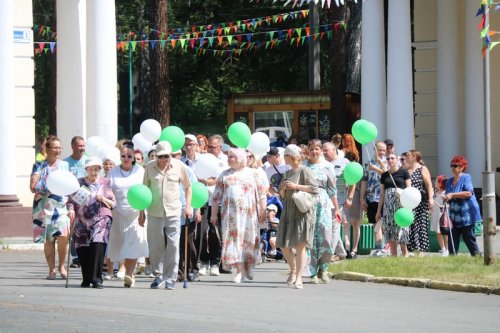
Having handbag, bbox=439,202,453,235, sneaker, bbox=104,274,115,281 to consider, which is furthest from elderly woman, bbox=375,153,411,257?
sneaker, bbox=104,274,115,281

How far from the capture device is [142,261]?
20.0 meters

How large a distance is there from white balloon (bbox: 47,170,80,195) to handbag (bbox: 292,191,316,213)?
2.62 metres

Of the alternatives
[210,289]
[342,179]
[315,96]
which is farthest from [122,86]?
[210,289]

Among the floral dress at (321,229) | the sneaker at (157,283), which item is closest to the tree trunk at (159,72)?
the floral dress at (321,229)

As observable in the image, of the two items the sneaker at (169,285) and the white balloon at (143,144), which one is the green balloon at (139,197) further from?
the white balloon at (143,144)

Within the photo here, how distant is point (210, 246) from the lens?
20.0 meters

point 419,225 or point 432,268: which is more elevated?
point 419,225

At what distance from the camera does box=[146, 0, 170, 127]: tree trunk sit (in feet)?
124

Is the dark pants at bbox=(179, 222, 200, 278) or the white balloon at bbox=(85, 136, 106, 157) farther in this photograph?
the white balloon at bbox=(85, 136, 106, 157)

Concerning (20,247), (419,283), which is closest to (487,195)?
(419,283)

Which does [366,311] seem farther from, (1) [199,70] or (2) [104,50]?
(1) [199,70]

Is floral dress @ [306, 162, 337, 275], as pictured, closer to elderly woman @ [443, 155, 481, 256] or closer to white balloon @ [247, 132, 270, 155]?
white balloon @ [247, 132, 270, 155]

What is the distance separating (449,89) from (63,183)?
16.0m

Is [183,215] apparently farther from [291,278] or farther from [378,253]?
[378,253]
